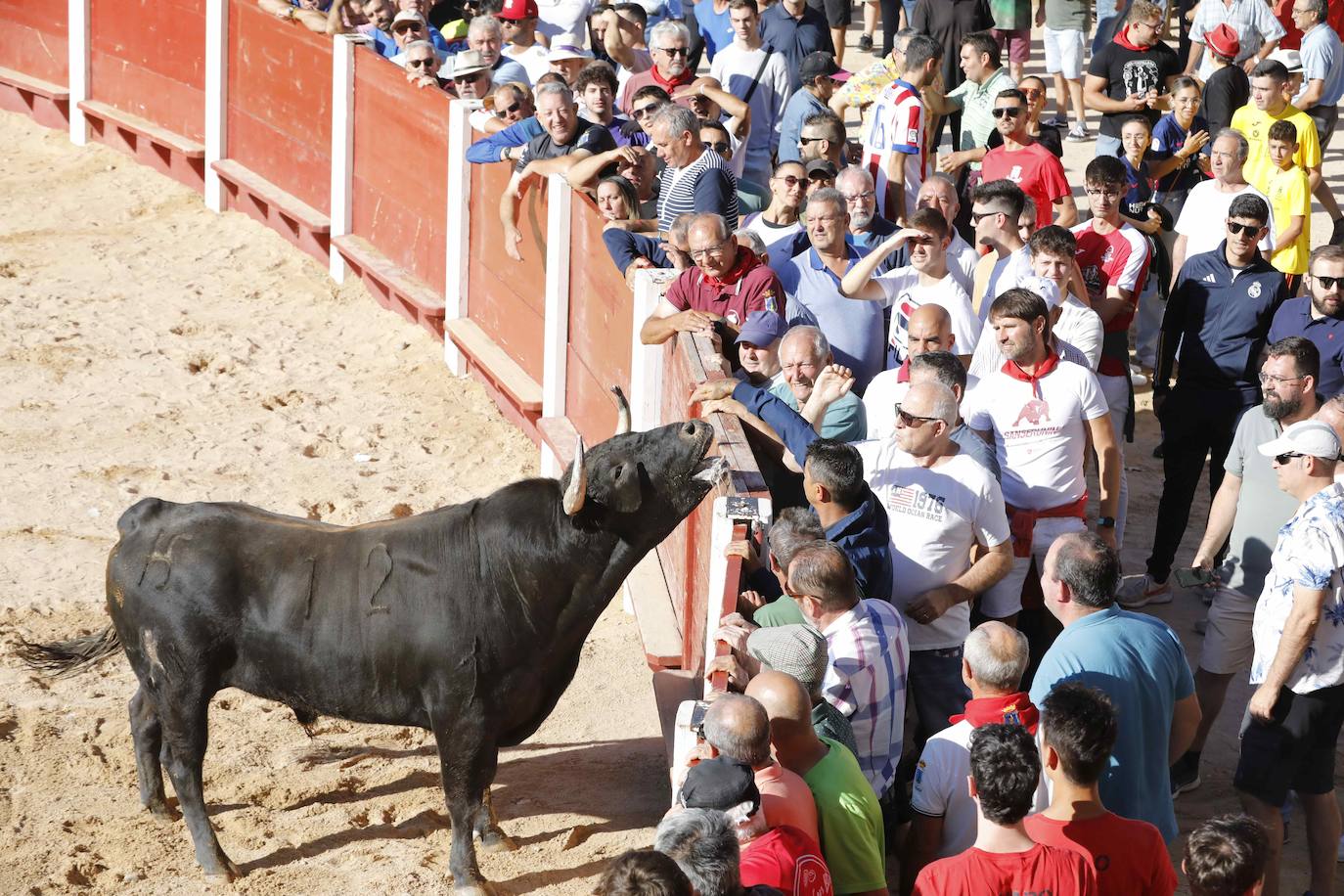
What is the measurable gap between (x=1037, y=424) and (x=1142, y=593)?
2074mm

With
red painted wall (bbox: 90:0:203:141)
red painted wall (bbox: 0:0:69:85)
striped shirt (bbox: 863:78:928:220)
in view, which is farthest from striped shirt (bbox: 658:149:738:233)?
red painted wall (bbox: 0:0:69:85)

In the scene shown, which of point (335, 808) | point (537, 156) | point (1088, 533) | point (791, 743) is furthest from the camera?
point (537, 156)

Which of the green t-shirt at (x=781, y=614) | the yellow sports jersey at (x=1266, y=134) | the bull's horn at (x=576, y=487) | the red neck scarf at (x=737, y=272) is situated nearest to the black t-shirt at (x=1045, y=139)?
the yellow sports jersey at (x=1266, y=134)

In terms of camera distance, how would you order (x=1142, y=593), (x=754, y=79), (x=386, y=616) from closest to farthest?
(x=386, y=616) < (x=1142, y=593) < (x=754, y=79)

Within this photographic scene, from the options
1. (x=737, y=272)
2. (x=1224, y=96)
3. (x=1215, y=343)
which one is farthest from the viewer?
(x=1224, y=96)

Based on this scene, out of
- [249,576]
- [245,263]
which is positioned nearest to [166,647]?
[249,576]

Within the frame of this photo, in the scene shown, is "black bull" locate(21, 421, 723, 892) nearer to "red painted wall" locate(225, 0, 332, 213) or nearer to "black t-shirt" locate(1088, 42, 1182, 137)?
"black t-shirt" locate(1088, 42, 1182, 137)

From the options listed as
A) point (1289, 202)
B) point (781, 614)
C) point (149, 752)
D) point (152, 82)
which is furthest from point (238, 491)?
point (152, 82)

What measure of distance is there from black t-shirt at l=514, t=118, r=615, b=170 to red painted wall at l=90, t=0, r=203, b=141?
234 inches

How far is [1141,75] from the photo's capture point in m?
11.3

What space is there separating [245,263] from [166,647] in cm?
775

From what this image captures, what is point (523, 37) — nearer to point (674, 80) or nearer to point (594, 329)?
point (674, 80)

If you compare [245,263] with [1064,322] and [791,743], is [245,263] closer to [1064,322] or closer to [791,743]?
[1064,322]

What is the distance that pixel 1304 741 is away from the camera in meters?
5.43
